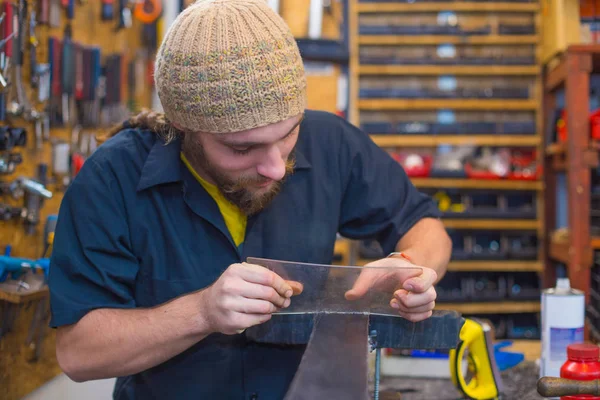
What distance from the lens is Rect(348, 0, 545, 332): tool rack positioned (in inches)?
145

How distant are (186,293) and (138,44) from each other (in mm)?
2342

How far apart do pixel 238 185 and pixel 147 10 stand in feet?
7.01

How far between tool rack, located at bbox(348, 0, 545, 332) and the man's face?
2513 millimetres

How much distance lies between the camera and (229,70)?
1.10m

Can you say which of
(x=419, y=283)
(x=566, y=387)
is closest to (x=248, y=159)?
(x=419, y=283)

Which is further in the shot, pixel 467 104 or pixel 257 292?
pixel 467 104

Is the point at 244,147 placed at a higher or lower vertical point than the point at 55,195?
higher

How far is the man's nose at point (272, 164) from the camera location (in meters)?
1.17

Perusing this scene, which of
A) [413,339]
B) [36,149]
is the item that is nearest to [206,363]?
[413,339]

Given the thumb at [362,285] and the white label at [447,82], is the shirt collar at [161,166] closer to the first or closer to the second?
the thumb at [362,285]

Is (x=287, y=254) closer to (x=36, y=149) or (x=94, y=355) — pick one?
(x=94, y=355)

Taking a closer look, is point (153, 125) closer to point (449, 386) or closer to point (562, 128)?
point (449, 386)

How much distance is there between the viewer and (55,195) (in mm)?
1981

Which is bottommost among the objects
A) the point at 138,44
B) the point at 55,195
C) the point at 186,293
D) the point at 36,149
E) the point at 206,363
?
the point at 206,363
